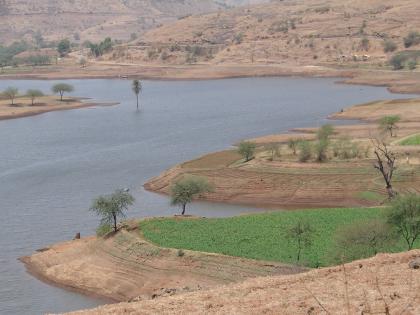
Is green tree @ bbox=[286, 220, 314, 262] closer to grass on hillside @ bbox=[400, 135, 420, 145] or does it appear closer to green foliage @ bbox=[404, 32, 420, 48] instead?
grass on hillside @ bbox=[400, 135, 420, 145]

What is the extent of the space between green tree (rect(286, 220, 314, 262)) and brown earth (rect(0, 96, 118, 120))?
96.3 m

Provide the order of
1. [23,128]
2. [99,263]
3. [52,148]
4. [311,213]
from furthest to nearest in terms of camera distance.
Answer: [23,128] < [52,148] < [311,213] < [99,263]

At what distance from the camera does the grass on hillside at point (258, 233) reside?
4516cm

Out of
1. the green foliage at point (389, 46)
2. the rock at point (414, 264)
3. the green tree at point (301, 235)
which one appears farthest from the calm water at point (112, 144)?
the green foliage at point (389, 46)

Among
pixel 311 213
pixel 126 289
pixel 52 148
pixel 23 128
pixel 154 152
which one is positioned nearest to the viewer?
pixel 126 289

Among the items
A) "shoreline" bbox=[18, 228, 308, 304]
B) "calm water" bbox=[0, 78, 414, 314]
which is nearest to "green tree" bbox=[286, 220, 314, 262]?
"shoreline" bbox=[18, 228, 308, 304]

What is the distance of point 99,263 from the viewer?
1922 inches

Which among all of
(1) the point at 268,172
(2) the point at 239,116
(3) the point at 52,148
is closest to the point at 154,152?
(3) the point at 52,148

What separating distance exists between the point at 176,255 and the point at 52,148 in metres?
57.5

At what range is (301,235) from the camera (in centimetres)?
Result: 4622

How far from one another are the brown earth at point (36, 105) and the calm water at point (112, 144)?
346cm

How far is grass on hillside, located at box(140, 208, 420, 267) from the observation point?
4516 cm

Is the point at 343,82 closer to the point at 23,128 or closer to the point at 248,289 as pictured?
the point at 23,128

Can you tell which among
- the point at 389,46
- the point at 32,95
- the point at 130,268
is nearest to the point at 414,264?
the point at 130,268
